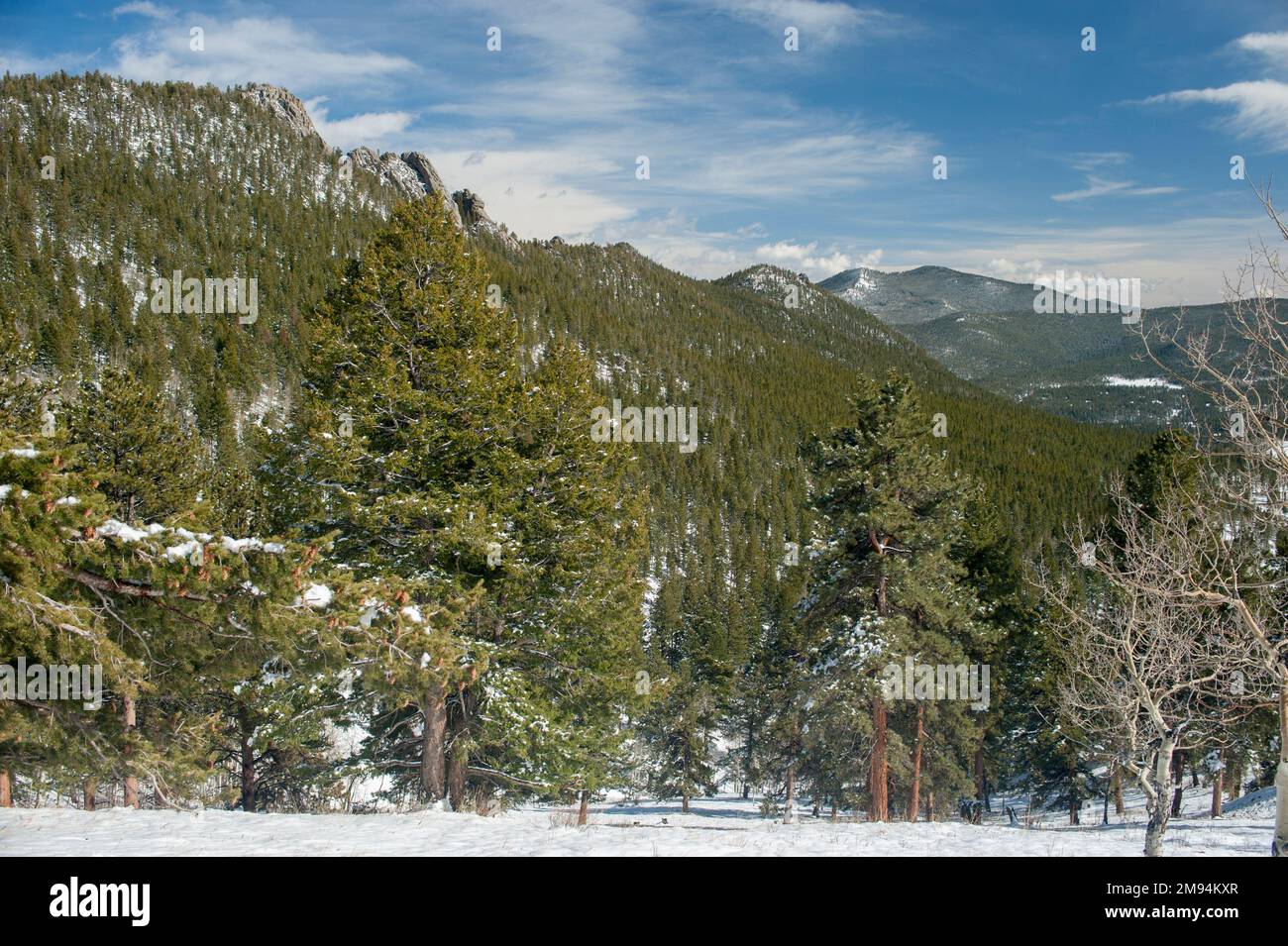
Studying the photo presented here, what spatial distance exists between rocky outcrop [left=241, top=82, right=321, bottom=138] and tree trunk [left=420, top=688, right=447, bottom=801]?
19381cm

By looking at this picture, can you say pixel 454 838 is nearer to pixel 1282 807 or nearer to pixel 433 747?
pixel 433 747

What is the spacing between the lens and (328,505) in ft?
37.4

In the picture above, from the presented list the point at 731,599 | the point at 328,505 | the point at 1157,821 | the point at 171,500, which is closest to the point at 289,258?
the point at 731,599

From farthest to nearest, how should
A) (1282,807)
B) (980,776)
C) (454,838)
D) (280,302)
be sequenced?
(280,302) → (980,776) → (454,838) → (1282,807)

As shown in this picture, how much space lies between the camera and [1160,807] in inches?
318

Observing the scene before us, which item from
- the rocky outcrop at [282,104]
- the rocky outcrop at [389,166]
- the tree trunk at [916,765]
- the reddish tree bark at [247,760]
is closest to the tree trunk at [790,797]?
the tree trunk at [916,765]

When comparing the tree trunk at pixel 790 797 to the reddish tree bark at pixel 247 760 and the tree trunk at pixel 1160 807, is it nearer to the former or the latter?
the tree trunk at pixel 1160 807

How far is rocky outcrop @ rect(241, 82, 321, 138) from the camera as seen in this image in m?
176

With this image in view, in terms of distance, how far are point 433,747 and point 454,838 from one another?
14.6ft

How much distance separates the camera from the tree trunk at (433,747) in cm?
1180

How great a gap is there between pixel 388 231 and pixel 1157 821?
44.9ft

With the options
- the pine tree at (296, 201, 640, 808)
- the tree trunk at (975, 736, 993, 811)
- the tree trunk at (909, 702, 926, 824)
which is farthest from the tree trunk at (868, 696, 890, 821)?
the tree trunk at (975, 736, 993, 811)

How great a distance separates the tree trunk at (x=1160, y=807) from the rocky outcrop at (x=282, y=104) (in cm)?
20023

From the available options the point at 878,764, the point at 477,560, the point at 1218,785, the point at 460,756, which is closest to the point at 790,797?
the point at 878,764
